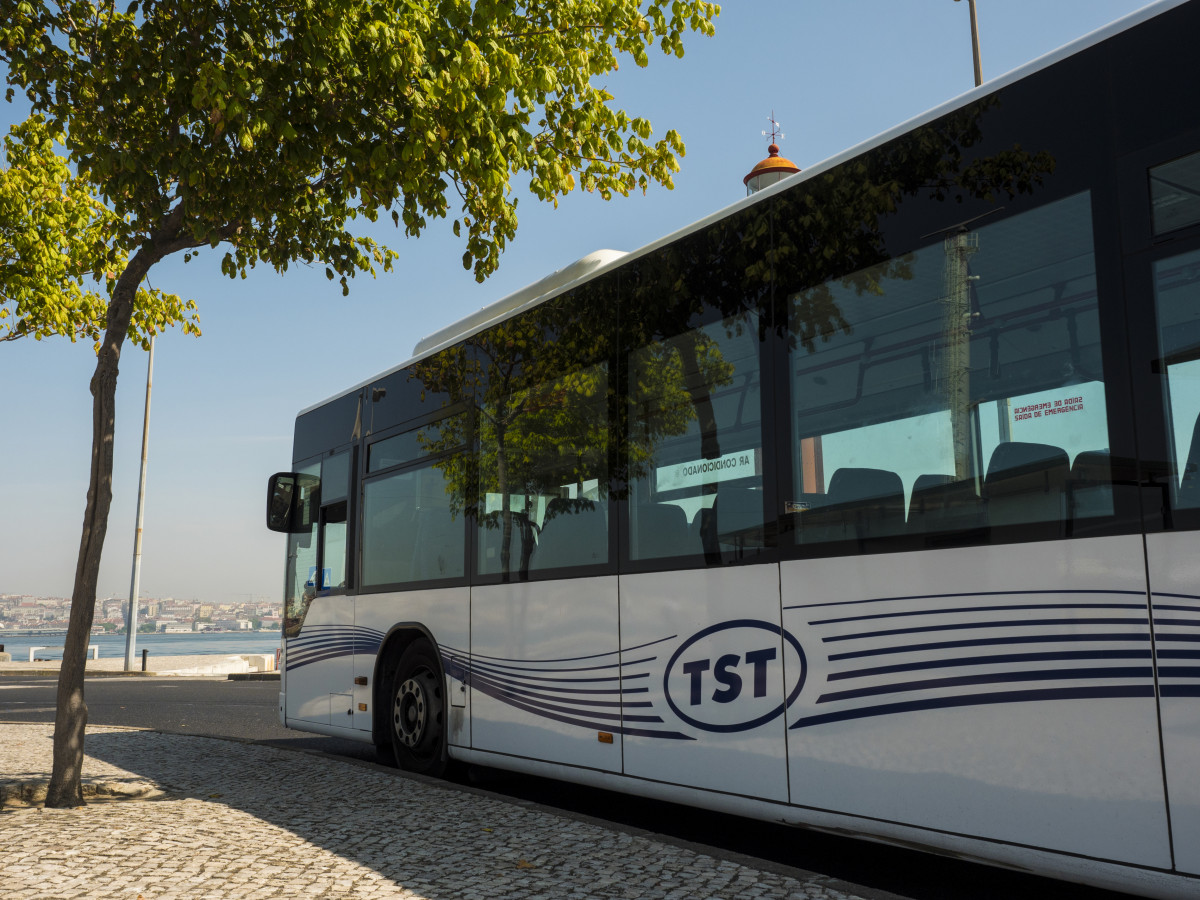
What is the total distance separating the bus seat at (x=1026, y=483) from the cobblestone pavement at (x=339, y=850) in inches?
68.7

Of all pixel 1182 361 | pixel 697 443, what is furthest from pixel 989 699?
pixel 697 443

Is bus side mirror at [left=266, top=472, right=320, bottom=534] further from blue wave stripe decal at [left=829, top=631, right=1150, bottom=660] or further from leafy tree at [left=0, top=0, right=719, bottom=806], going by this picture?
blue wave stripe decal at [left=829, top=631, right=1150, bottom=660]

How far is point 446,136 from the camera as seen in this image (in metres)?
7.48

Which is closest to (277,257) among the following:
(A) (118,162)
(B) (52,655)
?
(A) (118,162)

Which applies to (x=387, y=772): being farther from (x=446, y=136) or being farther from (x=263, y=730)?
(x=263, y=730)

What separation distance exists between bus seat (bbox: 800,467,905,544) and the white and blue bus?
0.01m

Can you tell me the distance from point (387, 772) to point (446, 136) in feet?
15.8

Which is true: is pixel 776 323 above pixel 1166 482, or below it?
above

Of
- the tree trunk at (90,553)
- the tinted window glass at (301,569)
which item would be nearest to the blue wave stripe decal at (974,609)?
the tree trunk at (90,553)

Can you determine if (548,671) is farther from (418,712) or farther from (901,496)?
(901,496)

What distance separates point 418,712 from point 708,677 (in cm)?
360

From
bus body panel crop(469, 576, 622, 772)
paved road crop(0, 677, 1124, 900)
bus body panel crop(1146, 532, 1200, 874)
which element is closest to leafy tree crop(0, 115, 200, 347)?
paved road crop(0, 677, 1124, 900)

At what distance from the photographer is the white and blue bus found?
3.70 metres

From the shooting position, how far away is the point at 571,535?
6730 millimetres
